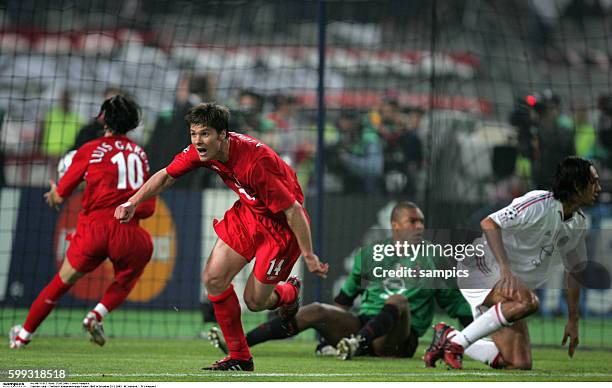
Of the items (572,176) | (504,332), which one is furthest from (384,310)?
(572,176)

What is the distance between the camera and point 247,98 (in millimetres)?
11742

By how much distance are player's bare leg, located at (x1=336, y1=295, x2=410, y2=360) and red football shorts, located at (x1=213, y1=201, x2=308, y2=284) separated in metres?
1.16

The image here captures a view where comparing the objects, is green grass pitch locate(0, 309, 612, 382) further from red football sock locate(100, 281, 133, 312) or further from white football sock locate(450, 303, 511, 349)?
red football sock locate(100, 281, 133, 312)

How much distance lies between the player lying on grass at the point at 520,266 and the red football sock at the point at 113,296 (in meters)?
2.68

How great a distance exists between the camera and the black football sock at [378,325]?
752cm

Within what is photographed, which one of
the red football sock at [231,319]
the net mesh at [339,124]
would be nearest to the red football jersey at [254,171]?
the red football sock at [231,319]

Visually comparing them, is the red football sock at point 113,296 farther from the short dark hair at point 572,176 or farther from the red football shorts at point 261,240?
the short dark hair at point 572,176

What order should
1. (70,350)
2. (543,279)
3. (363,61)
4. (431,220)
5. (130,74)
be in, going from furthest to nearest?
(130,74)
(363,61)
(431,220)
(70,350)
(543,279)

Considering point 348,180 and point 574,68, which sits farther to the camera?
point 574,68

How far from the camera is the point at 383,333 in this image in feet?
24.9

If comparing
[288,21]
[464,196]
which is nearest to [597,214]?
[464,196]

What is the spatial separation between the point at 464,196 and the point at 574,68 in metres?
4.03

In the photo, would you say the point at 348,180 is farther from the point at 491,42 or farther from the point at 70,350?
the point at 70,350

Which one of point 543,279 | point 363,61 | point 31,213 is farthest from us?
point 363,61
